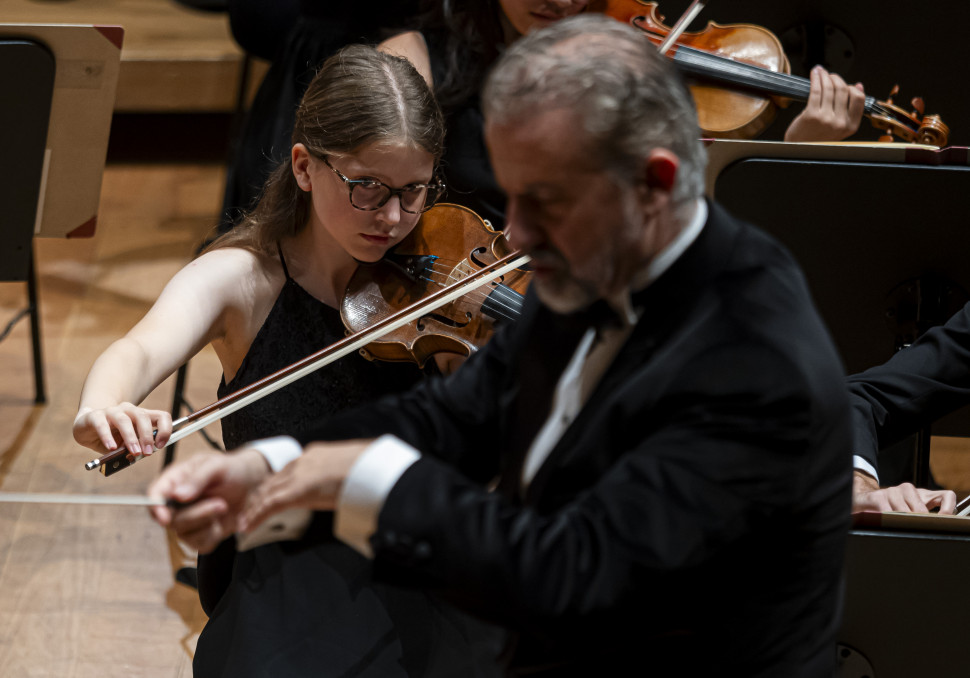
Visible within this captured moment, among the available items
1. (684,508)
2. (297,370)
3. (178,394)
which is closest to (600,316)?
(684,508)

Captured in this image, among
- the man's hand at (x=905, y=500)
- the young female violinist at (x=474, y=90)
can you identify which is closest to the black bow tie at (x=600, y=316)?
the man's hand at (x=905, y=500)

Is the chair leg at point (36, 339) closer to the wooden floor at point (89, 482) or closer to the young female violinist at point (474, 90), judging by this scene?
the wooden floor at point (89, 482)

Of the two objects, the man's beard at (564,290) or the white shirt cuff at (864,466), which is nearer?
the man's beard at (564,290)

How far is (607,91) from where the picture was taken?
77 centimetres

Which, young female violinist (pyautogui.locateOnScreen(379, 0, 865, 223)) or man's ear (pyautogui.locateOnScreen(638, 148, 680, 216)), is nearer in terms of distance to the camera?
man's ear (pyautogui.locateOnScreen(638, 148, 680, 216))

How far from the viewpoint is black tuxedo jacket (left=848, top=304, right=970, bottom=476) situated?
157 cm

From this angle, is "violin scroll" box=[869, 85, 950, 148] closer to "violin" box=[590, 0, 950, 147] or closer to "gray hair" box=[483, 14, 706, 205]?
"violin" box=[590, 0, 950, 147]

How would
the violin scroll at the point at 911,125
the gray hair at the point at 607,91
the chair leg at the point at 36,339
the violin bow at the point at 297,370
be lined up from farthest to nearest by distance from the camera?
the chair leg at the point at 36,339
the violin scroll at the point at 911,125
the violin bow at the point at 297,370
the gray hair at the point at 607,91

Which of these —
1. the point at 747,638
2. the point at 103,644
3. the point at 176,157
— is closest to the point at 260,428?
the point at 103,644

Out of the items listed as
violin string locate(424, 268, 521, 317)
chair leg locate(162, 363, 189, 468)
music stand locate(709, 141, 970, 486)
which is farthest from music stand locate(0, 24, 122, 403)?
music stand locate(709, 141, 970, 486)

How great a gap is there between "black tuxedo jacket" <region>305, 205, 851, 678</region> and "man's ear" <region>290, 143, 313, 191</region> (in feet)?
2.54

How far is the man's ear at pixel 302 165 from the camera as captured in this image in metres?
1.54

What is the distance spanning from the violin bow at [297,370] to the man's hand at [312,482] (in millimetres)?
487

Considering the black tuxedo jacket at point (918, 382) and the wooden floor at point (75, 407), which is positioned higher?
the black tuxedo jacket at point (918, 382)
